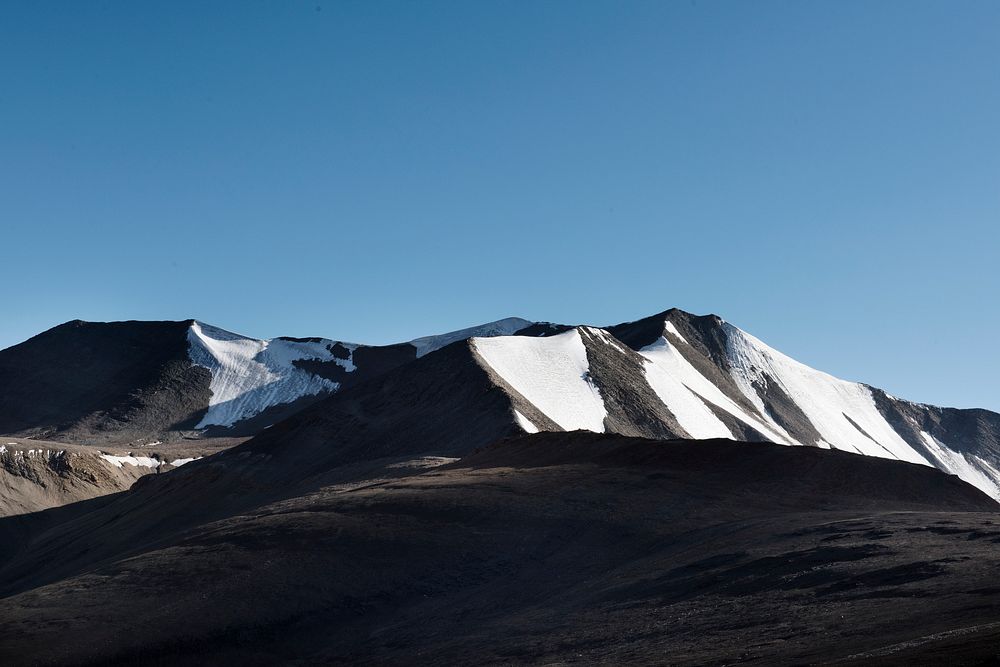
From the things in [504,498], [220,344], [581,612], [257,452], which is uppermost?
[220,344]

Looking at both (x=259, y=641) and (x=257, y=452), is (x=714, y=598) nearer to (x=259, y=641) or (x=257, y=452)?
(x=259, y=641)

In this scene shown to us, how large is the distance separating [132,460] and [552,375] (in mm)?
33847

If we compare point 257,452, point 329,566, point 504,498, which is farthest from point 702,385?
point 329,566

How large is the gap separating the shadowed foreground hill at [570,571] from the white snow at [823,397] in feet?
195

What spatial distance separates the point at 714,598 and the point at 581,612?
124 inches

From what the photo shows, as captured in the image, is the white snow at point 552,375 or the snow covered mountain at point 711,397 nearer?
the white snow at point 552,375

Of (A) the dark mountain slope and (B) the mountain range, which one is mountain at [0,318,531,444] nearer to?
A: (A) the dark mountain slope

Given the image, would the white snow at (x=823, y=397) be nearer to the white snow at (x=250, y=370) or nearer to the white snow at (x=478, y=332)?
the white snow at (x=478, y=332)

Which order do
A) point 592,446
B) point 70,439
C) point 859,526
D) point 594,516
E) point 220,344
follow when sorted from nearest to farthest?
point 859,526
point 594,516
point 592,446
point 70,439
point 220,344

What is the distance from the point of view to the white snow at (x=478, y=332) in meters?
130

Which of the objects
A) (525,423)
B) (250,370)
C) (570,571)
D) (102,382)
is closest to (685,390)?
(525,423)

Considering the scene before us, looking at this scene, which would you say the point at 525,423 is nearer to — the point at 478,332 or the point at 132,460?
the point at 132,460

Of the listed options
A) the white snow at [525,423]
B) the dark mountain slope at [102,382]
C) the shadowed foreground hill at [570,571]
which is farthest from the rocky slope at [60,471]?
the white snow at [525,423]

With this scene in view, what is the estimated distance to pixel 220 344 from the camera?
123 metres
